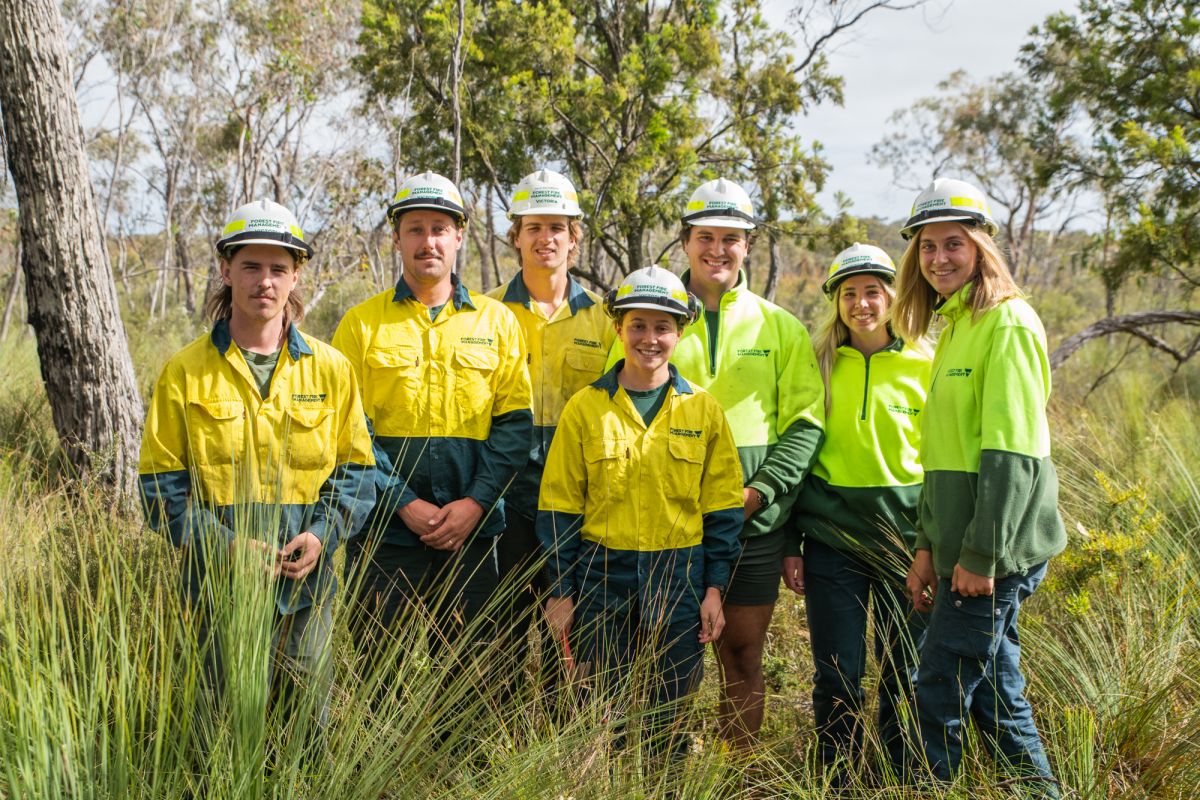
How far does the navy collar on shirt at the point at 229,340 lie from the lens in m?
3.03

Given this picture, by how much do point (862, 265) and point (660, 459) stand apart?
1226 millimetres

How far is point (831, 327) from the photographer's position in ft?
12.9

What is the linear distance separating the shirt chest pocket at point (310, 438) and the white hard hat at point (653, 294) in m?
1.13

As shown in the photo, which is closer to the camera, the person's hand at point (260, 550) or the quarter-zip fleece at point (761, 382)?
the person's hand at point (260, 550)

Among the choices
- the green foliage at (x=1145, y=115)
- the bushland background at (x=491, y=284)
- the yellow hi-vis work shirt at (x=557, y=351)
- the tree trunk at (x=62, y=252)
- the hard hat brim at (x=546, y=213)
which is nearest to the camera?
the bushland background at (x=491, y=284)

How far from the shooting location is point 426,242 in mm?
3600

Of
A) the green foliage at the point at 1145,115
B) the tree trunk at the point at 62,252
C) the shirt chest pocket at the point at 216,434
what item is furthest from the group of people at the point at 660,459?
the green foliage at the point at 1145,115

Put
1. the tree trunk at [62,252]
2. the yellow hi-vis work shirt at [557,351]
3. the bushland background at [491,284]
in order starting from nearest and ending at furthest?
the bushland background at [491,284], the yellow hi-vis work shirt at [557,351], the tree trunk at [62,252]

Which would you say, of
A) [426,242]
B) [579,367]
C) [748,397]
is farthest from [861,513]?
[426,242]

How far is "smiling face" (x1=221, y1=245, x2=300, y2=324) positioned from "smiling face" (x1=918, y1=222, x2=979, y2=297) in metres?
2.22

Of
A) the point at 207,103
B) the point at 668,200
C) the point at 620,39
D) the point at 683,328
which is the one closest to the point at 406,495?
the point at 683,328

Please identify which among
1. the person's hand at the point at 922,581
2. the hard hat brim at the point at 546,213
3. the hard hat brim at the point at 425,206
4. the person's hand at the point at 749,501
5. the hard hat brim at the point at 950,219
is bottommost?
the person's hand at the point at 922,581

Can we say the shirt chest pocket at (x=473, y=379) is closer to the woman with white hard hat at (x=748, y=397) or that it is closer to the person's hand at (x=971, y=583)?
the woman with white hard hat at (x=748, y=397)

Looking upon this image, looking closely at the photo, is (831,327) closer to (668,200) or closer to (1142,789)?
(1142,789)
